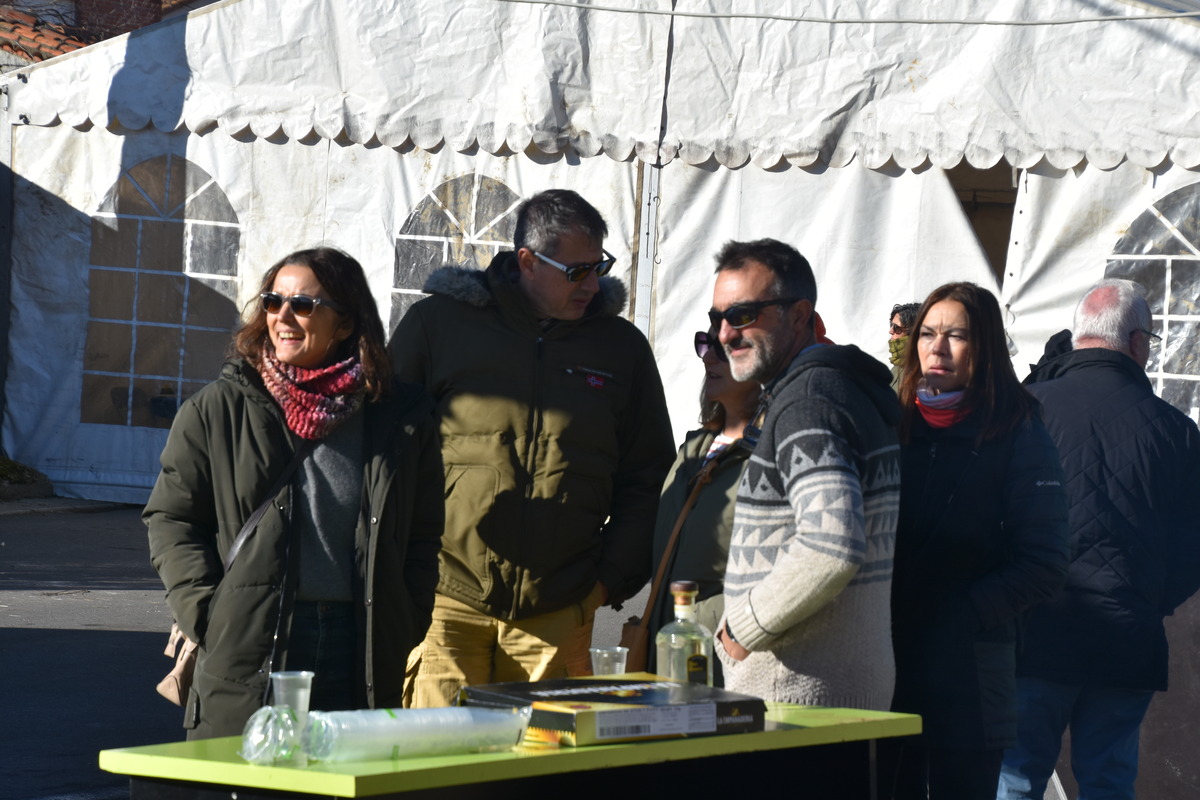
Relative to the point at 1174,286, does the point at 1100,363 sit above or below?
below

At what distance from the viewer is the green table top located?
230cm

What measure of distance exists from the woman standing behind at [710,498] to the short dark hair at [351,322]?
0.84 m

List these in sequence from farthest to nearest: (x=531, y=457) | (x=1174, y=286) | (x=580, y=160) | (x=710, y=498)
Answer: (x=580, y=160) < (x=1174, y=286) < (x=531, y=457) < (x=710, y=498)

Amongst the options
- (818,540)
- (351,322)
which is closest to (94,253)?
(351,322)

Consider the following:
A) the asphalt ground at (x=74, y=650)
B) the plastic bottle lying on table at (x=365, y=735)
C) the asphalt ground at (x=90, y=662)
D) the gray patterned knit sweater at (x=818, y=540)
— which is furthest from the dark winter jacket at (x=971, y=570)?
the asphalt ground at (x=74, y=650)

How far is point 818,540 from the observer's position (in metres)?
3.08

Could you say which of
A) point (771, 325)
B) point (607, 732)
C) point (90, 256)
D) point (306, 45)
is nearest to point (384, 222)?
point (306, 45)

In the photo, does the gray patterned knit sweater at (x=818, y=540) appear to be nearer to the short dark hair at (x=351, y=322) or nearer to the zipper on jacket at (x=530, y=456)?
the short dark hair at (x=351, y=322)

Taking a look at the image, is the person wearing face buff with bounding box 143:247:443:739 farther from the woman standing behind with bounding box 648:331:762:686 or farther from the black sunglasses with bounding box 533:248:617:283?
the black sunglasses with bounding box 533:248:617:283

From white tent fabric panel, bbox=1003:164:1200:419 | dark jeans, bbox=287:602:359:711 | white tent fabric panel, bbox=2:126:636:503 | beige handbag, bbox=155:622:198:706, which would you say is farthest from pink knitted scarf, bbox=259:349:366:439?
white tent fabric panel, bbox=2:126:636:503

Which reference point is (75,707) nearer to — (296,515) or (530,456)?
(530,456)

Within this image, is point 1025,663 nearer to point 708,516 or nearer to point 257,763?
point 708,516

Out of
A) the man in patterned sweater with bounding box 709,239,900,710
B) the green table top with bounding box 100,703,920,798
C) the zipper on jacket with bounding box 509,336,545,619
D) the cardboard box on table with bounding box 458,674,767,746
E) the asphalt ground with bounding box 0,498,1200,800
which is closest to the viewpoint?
the green table top with bounding box 100,703,920,798

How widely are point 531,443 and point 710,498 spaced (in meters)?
0.73
